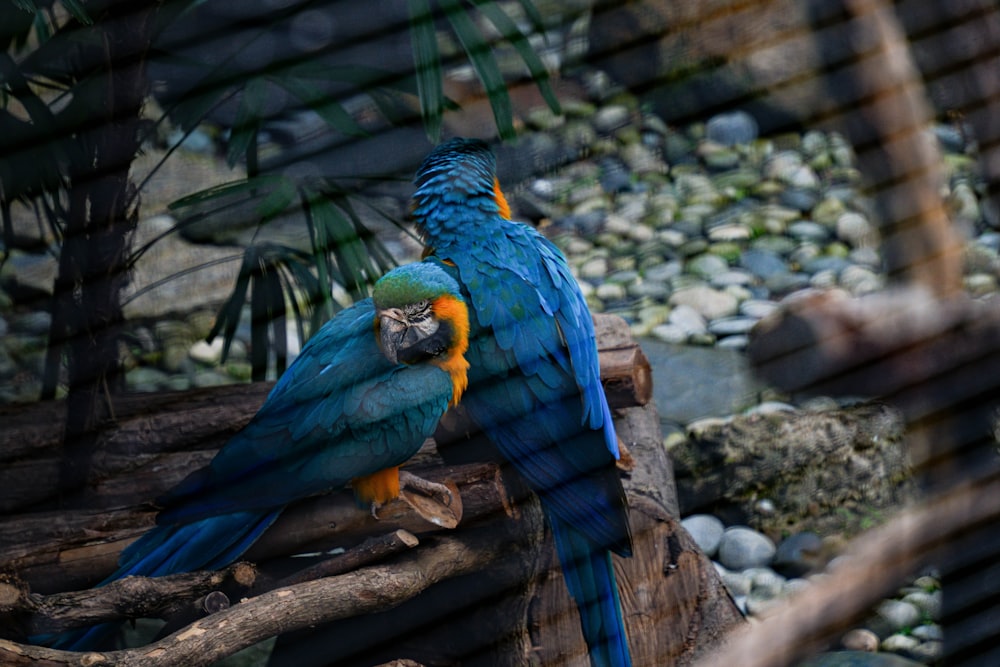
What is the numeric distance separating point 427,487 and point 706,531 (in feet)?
3.14

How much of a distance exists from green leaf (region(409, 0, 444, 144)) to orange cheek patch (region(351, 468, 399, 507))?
451mm

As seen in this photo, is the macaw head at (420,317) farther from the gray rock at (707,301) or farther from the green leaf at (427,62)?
the gray rock at (707,301)

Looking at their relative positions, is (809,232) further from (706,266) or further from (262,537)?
(262,537)

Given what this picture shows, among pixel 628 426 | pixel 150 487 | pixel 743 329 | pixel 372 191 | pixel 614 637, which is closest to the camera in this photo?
pixel 614 637

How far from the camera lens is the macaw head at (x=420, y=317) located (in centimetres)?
Answer: 111

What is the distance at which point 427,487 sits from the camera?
3.97 feet

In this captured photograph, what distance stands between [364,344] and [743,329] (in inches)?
55.0

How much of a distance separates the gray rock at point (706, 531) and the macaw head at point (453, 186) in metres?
0.95

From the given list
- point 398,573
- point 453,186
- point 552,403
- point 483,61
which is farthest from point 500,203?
point 398,573

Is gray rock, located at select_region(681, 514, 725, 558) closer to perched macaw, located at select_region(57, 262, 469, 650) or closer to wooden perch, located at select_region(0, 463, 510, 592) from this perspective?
wooden perch, located at select_region(0, 463, 510, 592)

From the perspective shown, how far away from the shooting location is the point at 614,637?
1.16m

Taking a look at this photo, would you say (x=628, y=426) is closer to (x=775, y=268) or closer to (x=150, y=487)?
(x=150, y=487)

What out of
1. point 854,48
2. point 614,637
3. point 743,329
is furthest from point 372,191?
point 614,637

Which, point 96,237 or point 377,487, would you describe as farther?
point 96,237
